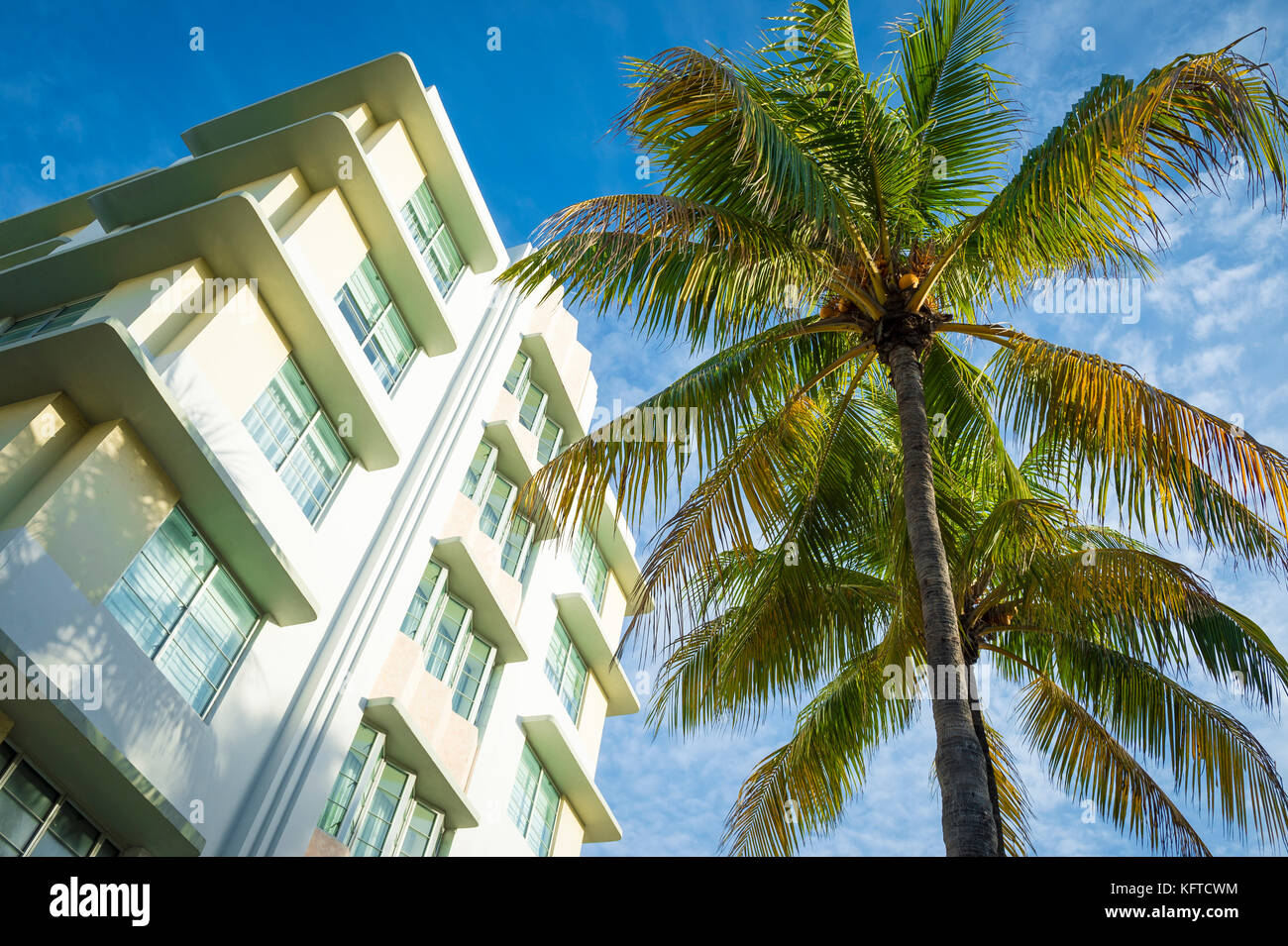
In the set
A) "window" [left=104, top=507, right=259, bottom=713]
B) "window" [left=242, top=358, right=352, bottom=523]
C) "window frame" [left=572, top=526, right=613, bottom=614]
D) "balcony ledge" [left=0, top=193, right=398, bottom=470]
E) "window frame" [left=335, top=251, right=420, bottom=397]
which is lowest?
"window" [left=104, top=507, right=259, bottom=713]

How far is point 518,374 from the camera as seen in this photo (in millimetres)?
20984

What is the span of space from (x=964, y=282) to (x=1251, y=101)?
2.84 m

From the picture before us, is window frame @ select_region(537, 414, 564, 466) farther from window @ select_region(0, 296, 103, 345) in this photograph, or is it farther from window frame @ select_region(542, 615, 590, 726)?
window @ select_region(0, 296, 103, 345)

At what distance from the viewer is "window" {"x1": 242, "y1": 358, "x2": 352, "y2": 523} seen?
13.1 m

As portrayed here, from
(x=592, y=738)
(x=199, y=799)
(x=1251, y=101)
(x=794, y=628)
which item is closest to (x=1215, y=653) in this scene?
(x=794, y=628)

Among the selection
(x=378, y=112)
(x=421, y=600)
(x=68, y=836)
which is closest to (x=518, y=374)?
(x=378, y=112)

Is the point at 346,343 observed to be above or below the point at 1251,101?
above

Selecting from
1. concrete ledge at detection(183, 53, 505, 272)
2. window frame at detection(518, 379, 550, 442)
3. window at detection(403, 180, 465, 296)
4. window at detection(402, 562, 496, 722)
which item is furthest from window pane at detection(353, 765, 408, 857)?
concrete ledge at detection(183, 53, 505, 272)

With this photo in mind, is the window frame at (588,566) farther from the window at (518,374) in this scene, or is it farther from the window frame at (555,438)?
the window at (518,374)

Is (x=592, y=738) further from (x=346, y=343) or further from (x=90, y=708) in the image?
(x=90, y=708)

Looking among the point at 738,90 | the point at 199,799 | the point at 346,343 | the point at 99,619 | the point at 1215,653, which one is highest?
the point at 346,343

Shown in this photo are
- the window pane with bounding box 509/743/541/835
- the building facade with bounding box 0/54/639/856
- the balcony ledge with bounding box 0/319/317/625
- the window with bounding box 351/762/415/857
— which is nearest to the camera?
the building facade with bounding box 0/54/639/856

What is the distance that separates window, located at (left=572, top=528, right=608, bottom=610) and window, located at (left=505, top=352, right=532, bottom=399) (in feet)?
11.9

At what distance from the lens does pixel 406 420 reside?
16500mm
